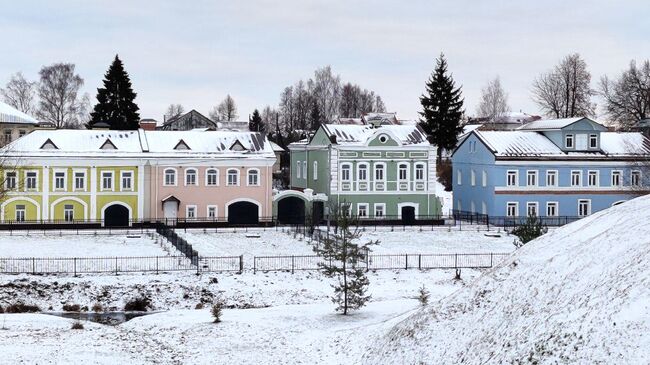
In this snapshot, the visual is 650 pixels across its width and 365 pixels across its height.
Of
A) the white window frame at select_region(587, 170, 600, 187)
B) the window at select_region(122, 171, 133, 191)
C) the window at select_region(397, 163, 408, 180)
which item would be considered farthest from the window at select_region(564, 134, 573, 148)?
the window at select_region(122, 171, 133, 191)

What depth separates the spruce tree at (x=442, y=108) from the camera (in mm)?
73562

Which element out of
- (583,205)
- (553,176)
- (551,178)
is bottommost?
(583,205)

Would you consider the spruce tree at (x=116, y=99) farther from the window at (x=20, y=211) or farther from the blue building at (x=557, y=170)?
the blue building at (x=557, y=170)

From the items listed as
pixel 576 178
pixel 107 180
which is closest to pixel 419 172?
pixel 576 178

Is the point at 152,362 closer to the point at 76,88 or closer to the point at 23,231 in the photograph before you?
the point at 23,231

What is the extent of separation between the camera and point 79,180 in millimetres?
50844

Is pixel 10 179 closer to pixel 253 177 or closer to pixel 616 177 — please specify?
pixel 253 177

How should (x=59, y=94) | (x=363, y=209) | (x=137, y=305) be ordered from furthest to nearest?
1. (x=59, y=94)
2. (x=363, y=209)
3. (x=137, y=305)

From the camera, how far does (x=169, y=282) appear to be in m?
32.5

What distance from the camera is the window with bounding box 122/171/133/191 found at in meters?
51.5

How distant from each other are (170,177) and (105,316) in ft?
79.2

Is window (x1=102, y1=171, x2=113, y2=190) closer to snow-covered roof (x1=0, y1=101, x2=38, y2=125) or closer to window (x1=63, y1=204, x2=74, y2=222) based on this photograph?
window (x1=63, y1=204, x2=74, y2=222)

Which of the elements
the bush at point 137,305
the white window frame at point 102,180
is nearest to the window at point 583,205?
the white window frame at point 102,180

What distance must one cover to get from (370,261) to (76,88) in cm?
6453
